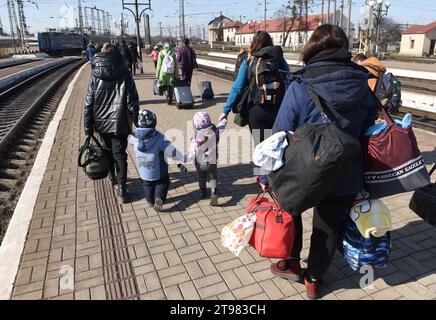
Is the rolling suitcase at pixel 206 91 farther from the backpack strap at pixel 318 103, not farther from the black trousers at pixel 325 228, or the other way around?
the backpack strap at pixel 318 103

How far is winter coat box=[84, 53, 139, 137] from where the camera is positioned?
176 inches

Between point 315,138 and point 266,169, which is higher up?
point 315,138

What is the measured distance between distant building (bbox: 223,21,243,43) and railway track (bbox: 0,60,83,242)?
103 meters

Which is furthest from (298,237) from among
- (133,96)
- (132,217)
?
(133,96)

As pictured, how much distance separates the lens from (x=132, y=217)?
4328mm

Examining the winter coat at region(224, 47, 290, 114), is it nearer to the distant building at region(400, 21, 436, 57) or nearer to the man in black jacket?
the man in black jacket

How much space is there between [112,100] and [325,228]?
10.1ft

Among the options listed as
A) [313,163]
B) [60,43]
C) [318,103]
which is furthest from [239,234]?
[60,43]

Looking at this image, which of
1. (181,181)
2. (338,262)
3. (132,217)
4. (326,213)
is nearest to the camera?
(326,213)

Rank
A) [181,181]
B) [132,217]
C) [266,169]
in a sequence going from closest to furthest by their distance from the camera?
[266,169] < [132,217] < [181,181]

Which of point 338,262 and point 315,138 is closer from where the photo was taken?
point 315,138

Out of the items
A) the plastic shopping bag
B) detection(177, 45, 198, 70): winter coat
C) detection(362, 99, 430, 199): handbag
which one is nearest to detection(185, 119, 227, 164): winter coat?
the plastic shopping bag
